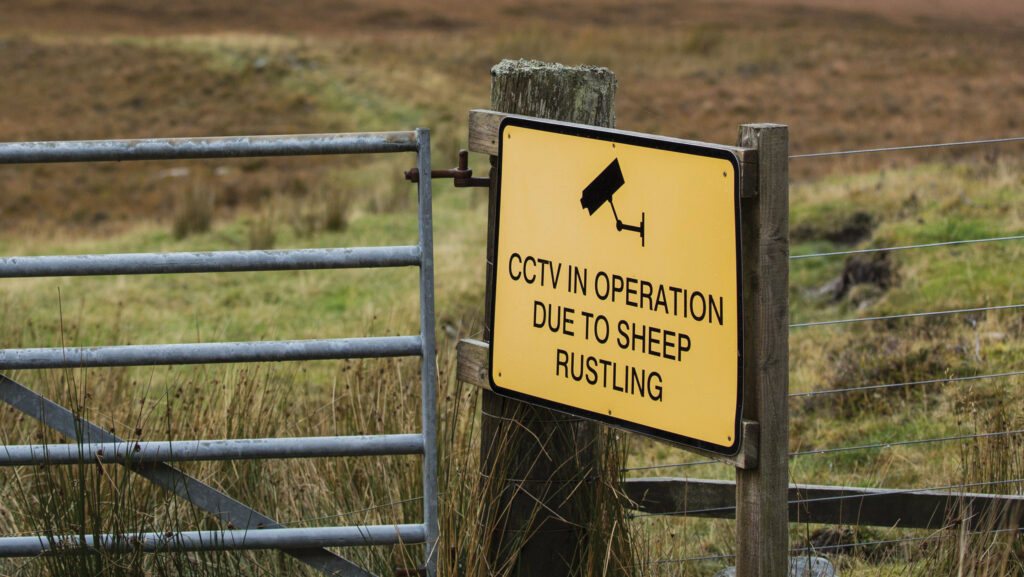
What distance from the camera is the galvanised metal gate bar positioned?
8.04ft

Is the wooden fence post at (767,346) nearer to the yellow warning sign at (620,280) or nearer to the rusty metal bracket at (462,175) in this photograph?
the yellow warning sign at (620,280)

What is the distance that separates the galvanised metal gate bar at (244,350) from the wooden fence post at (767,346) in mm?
822

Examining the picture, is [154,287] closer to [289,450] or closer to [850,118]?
[289,450]

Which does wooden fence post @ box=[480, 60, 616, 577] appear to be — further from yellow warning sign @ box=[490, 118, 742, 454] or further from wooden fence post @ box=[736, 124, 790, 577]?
wooden fence post @ box=[736, 124, 790, 577]

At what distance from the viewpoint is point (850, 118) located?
1029 inches

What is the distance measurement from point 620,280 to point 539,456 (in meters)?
0.58

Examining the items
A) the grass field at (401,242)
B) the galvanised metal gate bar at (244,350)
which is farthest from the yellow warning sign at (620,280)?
the grass field at (401,242)

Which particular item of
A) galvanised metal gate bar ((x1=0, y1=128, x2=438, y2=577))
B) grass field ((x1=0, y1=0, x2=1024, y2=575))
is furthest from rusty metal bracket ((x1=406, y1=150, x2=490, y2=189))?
grass field ((x1=0, y1=0, x2=1024, y2=575))

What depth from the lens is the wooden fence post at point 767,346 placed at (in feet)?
6.25

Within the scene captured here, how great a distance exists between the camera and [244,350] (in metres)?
2.47

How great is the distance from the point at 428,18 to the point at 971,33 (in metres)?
31.9

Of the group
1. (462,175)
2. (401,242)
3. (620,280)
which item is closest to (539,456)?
(620,280)

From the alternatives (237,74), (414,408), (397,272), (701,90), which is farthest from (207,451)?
(237,74)

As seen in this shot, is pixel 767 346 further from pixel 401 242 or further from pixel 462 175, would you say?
pixel 401 242
